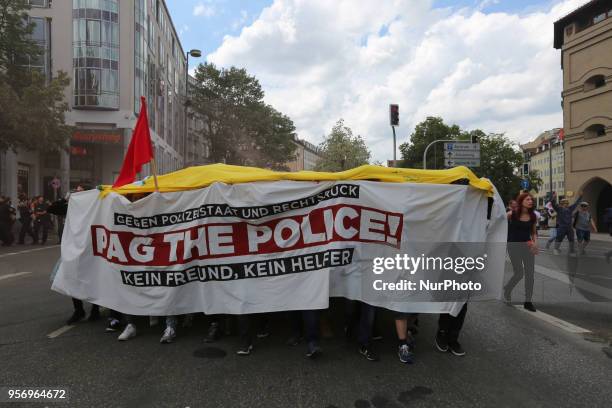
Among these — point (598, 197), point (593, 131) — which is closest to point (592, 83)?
point (593, 131)

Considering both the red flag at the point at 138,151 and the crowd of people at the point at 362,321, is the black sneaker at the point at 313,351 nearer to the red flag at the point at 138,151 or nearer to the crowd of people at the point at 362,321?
the crowd of people at the point at 362,321

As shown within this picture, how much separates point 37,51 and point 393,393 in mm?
25077

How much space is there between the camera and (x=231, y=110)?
48.9m

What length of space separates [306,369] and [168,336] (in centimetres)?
179

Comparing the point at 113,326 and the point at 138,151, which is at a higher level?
the point at 138,151

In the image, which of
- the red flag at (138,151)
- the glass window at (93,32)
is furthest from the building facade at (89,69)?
the red flag at (138,151)

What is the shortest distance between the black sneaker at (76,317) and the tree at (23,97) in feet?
45.6

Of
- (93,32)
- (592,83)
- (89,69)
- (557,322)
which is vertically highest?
(93,32)

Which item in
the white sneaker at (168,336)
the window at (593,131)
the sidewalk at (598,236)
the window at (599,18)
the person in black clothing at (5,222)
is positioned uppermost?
Result: the window at (599,18)

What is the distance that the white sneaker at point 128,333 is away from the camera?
4895 millimetres

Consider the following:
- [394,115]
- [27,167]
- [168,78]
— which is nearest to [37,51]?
[27,167]

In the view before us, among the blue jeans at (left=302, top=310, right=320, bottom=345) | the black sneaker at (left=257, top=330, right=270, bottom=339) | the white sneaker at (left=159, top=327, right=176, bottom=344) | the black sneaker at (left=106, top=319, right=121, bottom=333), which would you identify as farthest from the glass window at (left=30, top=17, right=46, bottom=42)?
the blue jeans at (left=302, top=310, right=320, bottom=345)

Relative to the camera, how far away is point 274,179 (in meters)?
4.79

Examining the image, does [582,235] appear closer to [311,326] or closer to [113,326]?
[311,326]
